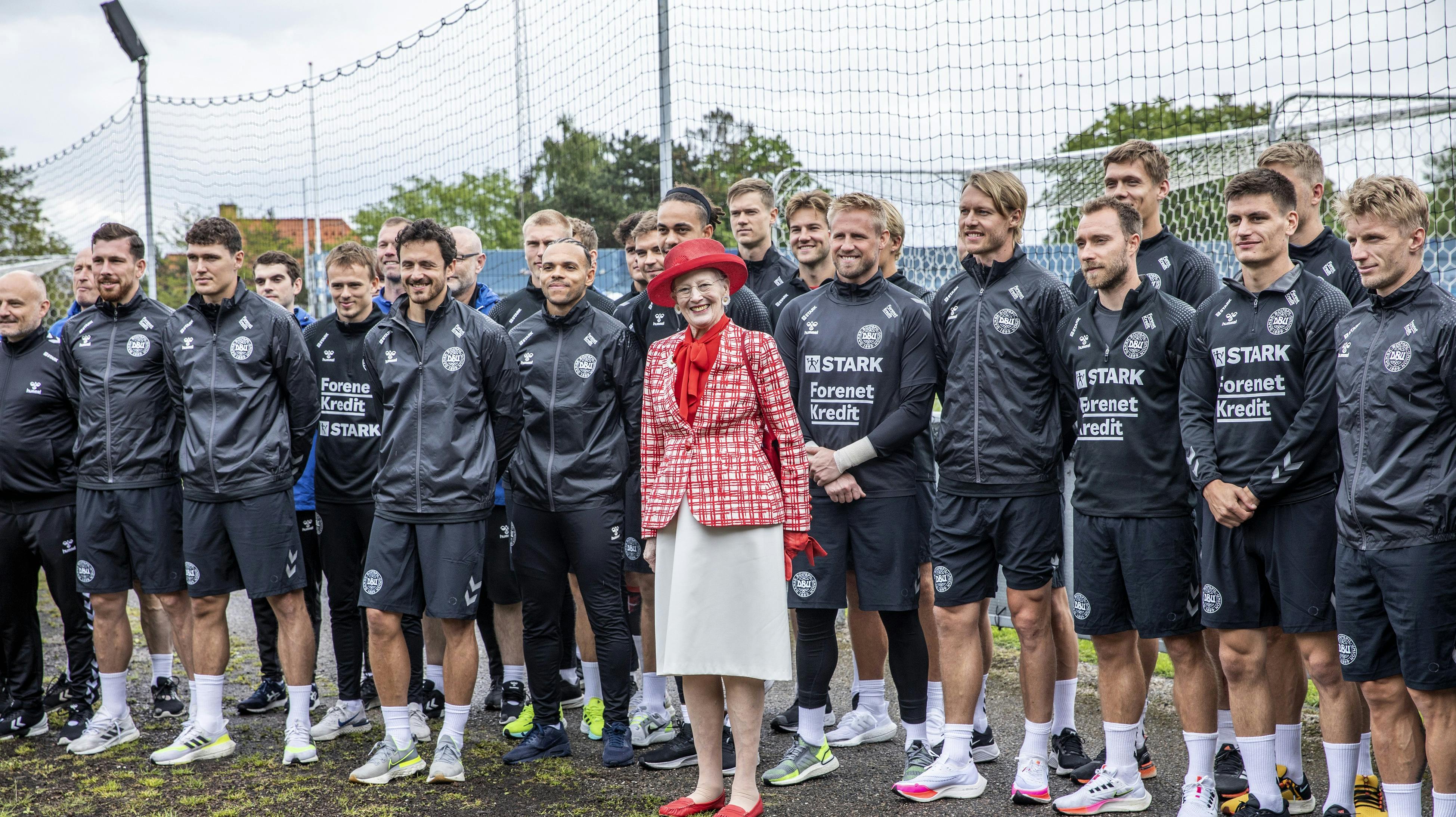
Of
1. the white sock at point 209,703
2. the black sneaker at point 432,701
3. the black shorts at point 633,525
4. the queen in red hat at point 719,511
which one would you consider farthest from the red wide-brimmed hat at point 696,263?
the white sock at point 209,703

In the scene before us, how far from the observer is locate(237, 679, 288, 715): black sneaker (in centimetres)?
591

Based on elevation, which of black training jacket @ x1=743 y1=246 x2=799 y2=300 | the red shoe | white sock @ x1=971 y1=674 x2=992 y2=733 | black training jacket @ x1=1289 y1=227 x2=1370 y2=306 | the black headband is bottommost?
the red shoe

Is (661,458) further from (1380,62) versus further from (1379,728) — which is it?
(1380,62)

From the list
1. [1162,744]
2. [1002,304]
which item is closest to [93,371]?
[1002,304]

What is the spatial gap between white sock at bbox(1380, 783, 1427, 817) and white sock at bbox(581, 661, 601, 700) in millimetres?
3271

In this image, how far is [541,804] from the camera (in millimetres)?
4488

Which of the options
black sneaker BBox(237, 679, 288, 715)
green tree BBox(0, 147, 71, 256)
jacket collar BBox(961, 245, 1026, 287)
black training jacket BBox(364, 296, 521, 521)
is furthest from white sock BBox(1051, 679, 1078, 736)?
green tree BBox(0, 147, 71, 256)

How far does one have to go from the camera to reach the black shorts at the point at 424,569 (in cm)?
477

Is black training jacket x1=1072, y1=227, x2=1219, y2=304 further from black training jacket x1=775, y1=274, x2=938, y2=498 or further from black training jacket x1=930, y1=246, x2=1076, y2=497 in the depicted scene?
black training jacket x1=775, y1=274, x2=938, y2=498

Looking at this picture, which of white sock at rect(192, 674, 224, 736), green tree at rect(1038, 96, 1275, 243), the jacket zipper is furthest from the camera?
green tree at rect(1038, 96, 1275, 243)

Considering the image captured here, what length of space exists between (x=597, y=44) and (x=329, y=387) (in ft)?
11.6

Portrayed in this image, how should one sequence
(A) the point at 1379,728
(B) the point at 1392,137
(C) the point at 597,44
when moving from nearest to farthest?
(A) the point at 1379,728 → (C) the point at 597,44 → (B) the point at 1392,137

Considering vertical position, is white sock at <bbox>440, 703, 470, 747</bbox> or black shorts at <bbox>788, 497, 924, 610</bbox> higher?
black shorts at <bbox>788, 497, 924, 610</bbox>

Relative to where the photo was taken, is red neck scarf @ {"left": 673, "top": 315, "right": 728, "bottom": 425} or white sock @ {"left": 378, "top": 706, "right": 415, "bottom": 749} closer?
red neck scarf @ {"left": 673, "top": 315, "right": 728, "bottom": 425}
